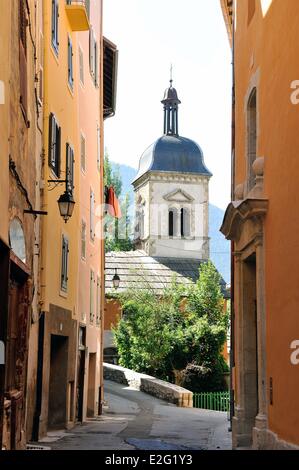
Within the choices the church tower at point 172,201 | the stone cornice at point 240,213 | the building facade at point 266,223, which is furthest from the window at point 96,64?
the church tower at point 172,201

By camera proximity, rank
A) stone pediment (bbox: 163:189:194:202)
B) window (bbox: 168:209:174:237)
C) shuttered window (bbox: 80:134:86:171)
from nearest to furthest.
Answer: shuttered window (bbox: 80:134:86:171) < window (bbox: 168:209:174:237) < stone pediment (bbox: 163:189:194:202)

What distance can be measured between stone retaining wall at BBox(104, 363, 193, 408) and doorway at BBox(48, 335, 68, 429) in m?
13.9

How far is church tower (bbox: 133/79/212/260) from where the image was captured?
79.5m

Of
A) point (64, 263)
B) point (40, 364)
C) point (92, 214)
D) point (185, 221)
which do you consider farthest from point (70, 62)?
point (185, 221)

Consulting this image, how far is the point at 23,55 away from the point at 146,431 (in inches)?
416

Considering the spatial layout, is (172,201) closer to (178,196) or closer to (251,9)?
(178,196)

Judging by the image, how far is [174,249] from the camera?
7869 cm

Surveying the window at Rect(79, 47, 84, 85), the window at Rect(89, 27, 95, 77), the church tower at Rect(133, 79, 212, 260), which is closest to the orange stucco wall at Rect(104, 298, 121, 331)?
the church tower at Rect(133, 79, 212, 260)

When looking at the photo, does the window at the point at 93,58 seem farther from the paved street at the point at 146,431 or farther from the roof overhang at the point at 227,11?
the paved street at the point at 146,431

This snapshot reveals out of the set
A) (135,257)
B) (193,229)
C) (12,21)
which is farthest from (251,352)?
(193,229)

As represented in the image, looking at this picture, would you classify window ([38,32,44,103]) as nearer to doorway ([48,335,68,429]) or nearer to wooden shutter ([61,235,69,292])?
wooden shutter ([61,235,69,292])

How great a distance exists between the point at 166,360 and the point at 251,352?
34005mm

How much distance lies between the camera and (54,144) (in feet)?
65.2

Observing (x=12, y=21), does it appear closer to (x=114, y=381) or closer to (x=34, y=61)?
(x=34, y=61)
